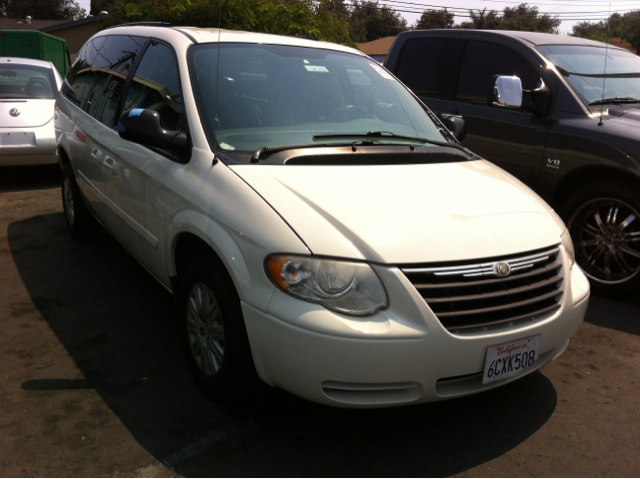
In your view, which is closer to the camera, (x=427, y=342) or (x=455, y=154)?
(x=427, y=342)

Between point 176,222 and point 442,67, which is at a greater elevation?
point 442,67

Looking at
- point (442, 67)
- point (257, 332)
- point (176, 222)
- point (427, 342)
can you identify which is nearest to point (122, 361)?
point (176, 222)

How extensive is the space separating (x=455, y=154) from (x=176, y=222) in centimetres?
165

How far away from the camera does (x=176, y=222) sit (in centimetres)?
319

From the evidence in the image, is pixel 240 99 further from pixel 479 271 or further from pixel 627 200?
pixel 627 200

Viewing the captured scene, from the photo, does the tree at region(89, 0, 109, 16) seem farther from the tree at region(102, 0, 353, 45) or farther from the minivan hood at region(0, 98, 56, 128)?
the minivan hood at region(0, 98, 56, 128)

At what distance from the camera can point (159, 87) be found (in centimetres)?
375

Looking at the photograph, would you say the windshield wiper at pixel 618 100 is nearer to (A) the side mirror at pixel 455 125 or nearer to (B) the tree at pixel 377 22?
(A) the side mirror at pixel 455 125

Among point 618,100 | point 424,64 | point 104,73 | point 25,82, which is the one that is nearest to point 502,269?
point 618,100

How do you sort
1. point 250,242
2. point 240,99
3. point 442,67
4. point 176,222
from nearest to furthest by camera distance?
point 250,242 < point 176,222 < point 240,99 < point 442,67

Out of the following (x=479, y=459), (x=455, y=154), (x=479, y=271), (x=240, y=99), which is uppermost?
(x=240, y=99)

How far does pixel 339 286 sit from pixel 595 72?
4.06m

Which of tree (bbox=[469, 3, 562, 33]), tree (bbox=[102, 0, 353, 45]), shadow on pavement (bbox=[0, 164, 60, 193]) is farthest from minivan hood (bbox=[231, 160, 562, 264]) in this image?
tree (bbox=[469, 3, 562, 33])

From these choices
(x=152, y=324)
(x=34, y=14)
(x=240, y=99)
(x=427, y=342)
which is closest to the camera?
(x=427, y=342)
